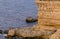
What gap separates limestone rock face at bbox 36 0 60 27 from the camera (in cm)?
1381

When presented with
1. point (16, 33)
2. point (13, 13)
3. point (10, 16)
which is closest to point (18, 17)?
point (10, 16)

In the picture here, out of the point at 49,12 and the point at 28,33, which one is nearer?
the point at 28,33

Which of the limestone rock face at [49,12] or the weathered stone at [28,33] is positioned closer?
the weathered stone at [28,33]

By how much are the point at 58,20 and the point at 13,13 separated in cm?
2012

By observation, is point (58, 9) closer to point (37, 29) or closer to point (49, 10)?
point (49, 10)

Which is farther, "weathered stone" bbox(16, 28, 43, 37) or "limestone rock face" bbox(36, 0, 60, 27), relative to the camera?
"limestone rock face" bbox(36, 0, 60, 27)

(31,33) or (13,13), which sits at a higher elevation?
(31,33)

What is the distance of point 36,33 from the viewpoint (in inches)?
532

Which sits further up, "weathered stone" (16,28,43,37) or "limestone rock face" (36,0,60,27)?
"limestone rock face" (36,0,60,27)

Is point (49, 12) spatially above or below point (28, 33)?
above

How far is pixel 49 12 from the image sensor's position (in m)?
14.0

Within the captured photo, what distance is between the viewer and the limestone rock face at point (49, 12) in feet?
45.3

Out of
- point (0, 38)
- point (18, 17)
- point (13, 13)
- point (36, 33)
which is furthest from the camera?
point (13, 13)

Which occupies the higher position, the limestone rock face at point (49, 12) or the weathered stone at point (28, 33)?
the limestone rock face at point (49, 12)
